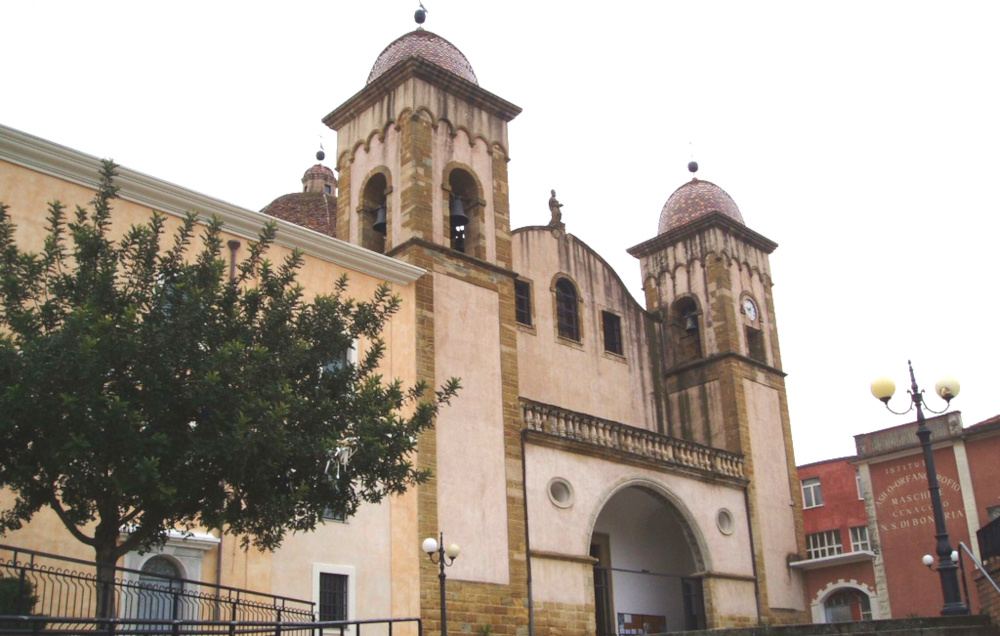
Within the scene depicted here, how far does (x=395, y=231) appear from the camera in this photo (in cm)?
2202

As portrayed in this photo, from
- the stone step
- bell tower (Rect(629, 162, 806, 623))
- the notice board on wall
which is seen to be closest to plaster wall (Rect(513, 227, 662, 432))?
bell tower (Rect(629, 162, 806, 623))

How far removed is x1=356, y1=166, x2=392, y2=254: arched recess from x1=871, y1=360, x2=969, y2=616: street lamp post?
1091 centimetres

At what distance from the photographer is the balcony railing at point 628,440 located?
22.1 m

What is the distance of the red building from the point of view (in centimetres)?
2770

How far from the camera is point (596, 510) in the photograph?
2228cm

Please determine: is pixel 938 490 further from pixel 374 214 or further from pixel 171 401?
pixel 374 214

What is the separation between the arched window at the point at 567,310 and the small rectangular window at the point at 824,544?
17490 mm

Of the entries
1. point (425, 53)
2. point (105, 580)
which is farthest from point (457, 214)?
point (105, 580)

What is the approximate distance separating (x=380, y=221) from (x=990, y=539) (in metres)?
13.0

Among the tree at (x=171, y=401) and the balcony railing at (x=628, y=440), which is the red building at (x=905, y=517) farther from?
the tree at (x=171, y=401)

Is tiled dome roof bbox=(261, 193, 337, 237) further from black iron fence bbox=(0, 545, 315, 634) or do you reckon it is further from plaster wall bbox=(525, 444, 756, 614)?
black iron fence bbox=(0, 545, 315, 634)

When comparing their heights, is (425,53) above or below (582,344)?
above

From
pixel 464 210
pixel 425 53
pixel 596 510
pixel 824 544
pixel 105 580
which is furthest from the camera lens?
pixel 824 544

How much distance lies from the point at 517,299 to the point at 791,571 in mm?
9629
